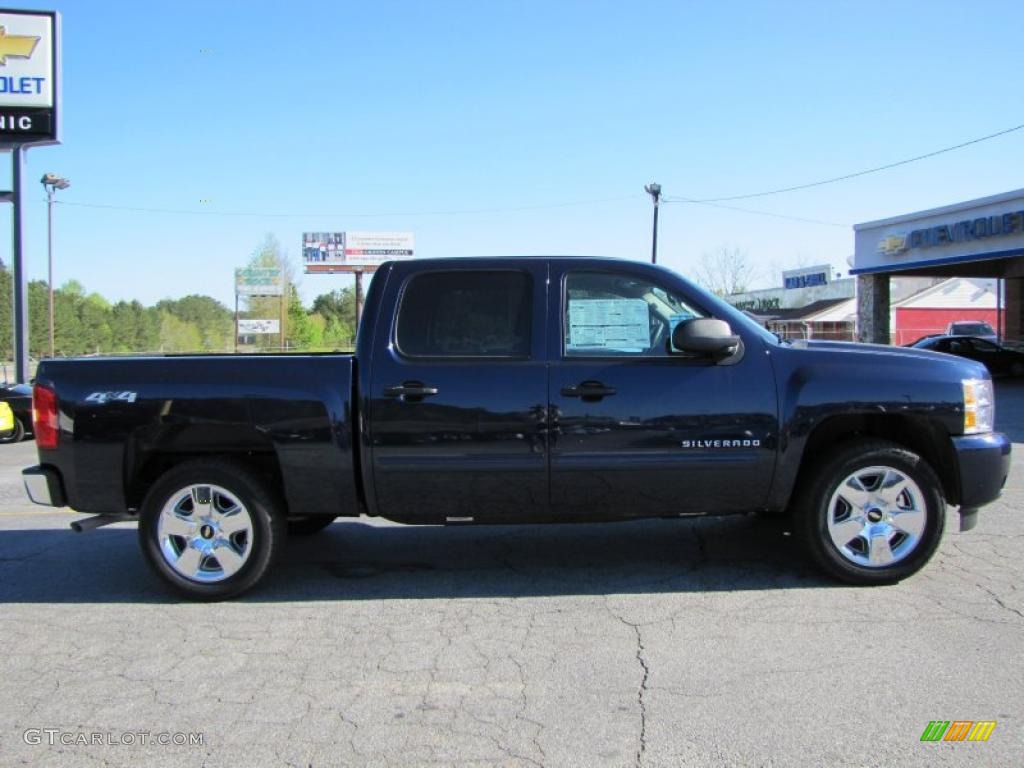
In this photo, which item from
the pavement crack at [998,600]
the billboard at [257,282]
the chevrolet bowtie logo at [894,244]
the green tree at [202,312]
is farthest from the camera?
the green tree at [202,312]

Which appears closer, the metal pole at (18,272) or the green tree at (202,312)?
the metal pole at (18,272)

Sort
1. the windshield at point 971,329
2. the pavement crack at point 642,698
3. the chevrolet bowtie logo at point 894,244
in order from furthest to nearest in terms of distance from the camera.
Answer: the windshield at point 971,329 → the chevrolet bowtie logo at point 894,244 → the pavement crack at point 642,698

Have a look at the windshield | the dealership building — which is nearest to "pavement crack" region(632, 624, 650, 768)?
the dealership building

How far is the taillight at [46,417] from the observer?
4.60m

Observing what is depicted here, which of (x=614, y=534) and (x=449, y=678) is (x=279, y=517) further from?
(x=614, y=534)

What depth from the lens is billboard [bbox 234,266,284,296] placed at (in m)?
54.6

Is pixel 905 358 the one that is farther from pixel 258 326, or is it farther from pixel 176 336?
pixel 176 336

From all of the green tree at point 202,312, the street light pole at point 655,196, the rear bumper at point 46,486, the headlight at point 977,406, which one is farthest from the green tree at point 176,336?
the headlight at point 977,406

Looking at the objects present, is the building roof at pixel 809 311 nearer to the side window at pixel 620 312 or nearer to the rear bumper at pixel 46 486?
the side window at pixel 620 312

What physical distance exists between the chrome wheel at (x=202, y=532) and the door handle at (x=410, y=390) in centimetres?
109

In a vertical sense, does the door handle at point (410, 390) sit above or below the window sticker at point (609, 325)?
below

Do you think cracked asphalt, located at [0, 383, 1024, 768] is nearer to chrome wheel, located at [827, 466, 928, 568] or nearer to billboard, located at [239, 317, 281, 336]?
chrome wheel, located at [827, 466, 928, 568]

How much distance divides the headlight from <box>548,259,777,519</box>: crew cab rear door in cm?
112

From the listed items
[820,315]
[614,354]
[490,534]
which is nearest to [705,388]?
[614,354]
